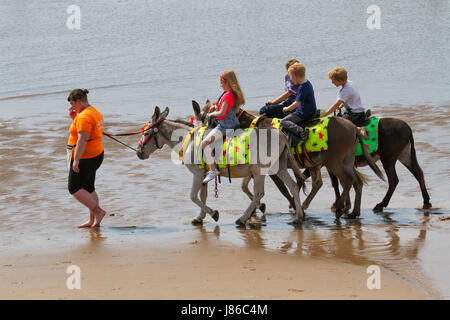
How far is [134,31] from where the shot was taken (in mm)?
36844

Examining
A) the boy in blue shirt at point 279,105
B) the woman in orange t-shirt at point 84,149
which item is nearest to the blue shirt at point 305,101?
the boy in blue shirt at point 279,105

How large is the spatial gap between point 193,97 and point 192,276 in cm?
1551

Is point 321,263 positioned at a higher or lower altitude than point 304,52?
lower

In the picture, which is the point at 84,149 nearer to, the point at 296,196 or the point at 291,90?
the point at 296,196

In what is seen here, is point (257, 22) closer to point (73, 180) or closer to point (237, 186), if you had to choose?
point (237, 186)

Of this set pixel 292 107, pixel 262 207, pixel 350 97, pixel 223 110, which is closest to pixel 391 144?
pixel 350 97

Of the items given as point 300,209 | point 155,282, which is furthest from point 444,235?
point 155,282

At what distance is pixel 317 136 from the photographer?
34.2ft

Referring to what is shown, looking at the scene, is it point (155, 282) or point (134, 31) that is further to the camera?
point (134, 31)

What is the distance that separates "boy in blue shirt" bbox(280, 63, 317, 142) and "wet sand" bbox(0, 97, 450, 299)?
140cm

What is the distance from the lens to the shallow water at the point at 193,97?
951cm

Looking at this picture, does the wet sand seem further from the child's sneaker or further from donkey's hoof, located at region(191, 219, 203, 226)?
the child's sneaker

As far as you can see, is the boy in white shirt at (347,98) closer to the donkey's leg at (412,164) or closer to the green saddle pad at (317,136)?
the green saddle pad at (317,136)

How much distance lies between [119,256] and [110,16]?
34949 mm
